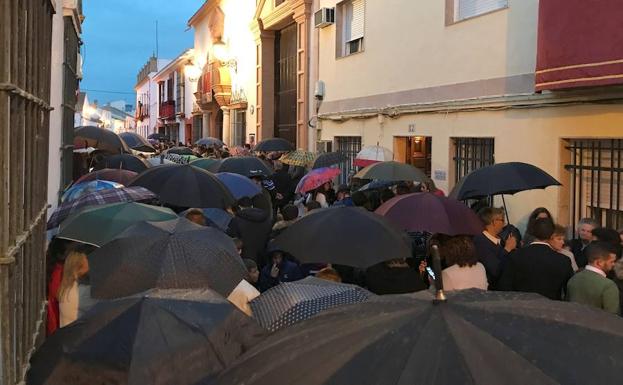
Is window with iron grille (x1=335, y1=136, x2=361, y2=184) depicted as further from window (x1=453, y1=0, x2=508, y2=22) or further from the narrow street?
window (x1=453, y1=0, x2=508, y2=22)

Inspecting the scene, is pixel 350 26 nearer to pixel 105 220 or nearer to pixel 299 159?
pixel 299 159

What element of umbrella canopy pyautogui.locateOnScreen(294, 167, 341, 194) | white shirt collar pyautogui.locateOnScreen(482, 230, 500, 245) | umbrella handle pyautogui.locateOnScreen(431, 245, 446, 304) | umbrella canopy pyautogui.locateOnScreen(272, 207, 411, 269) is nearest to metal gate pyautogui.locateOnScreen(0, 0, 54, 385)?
umbrella handle pyautogui.locateOnScreen(431, 245, 446, 304)

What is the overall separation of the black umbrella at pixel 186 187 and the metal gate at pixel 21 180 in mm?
3791

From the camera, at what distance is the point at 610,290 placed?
4.94 meters

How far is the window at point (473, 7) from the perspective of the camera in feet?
34.7

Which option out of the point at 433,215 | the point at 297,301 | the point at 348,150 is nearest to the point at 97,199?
the point at 433,215

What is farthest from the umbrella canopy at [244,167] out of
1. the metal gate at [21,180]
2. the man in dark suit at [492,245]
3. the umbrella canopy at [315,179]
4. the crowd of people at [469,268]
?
the metal gate at [21,180]

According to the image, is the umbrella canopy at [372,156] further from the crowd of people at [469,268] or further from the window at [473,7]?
the crowd of people at [469,268]

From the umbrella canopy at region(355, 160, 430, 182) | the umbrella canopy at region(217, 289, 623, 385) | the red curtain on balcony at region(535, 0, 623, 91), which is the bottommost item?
the umbrella canopy at region(217, 289, 623, 385)

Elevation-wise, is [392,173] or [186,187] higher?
[392,173]

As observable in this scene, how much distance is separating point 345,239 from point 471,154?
645cm

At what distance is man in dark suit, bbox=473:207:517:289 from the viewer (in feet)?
19.8

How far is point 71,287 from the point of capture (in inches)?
186

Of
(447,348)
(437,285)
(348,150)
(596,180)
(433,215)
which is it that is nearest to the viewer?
Result: (447,348)
